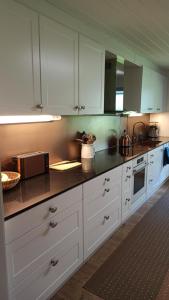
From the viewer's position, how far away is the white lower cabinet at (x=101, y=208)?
1983 mm

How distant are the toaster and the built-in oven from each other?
130 centimetres

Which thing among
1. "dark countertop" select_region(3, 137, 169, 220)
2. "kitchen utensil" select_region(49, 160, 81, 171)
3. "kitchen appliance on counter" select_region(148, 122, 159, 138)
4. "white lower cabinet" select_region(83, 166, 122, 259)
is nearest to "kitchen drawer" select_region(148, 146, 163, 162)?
"kitchen appliance on counter" select_region(148, 122, 159, 138)

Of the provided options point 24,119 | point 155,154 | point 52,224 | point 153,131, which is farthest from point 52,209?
point 153,131

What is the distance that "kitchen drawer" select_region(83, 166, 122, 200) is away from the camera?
76.0 inches

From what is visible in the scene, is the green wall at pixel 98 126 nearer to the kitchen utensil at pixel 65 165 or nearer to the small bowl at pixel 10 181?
the kitchen utensil at pixel 65 165

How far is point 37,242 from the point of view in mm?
1464

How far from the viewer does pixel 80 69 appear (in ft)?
6.96

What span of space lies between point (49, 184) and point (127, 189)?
1284 mm

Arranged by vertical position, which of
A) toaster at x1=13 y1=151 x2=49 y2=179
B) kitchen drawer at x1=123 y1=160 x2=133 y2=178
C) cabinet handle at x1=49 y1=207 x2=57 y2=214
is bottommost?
cabinet handle at x1=49 y1=207 x2=57 y2=214

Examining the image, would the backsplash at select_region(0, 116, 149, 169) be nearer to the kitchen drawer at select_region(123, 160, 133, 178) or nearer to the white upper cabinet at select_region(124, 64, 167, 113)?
the white upper cabinet at select_region(124, 64, 167, 113)

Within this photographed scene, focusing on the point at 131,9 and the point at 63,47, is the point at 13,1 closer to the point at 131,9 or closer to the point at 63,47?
the point at 63,47

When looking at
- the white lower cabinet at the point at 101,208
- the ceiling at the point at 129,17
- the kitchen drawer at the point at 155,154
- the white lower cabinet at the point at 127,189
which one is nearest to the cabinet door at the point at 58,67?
the ceiling at the point at 129,17

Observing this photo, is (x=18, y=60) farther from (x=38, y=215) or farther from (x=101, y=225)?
(x=101, y=225)

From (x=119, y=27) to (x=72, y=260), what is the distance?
2.32 meters
